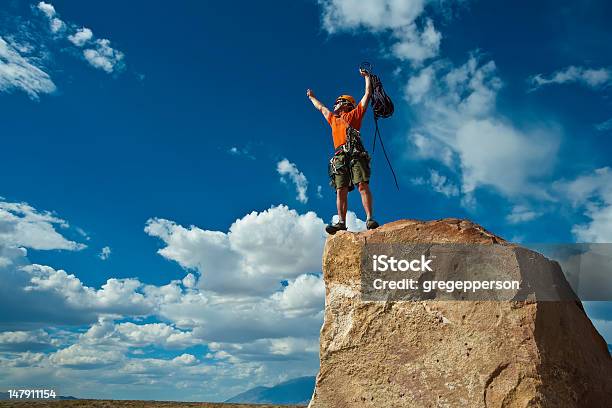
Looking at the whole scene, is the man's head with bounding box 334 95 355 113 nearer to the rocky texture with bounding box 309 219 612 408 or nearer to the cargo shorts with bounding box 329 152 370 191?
the cargo shorts with bounding box 329 152 370 191

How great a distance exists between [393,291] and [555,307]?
2357 millimetres

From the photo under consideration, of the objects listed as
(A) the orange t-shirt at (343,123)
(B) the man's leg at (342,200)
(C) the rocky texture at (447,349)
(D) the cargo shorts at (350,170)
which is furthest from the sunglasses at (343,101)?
(C) the rocky texture at (447,349)

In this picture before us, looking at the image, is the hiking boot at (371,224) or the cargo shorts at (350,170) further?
the cargo shorts at (350,170)

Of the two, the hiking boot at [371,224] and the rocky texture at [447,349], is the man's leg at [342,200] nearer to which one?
the hiking boot at [371,224]

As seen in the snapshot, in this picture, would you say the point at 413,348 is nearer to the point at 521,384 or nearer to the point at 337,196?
the point at 521,384

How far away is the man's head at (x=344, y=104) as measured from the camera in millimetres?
11242

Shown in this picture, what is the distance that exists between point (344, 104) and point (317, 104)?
636mm

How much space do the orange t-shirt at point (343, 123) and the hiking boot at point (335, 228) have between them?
5.38 feet

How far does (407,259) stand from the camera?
8.39 m

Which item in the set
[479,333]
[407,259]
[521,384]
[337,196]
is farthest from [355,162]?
[521,384]

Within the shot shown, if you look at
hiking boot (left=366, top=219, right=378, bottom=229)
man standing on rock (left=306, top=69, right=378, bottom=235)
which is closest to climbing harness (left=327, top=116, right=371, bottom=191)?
man standing on rock (left=306, top=69, right=378, bottom=235)

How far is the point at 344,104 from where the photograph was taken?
11.2 meters

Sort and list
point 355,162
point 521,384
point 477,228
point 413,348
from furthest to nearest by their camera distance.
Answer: point 355,162 < point 477,228 < point 413,348 < point 521,384

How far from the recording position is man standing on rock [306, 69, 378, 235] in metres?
10.3
